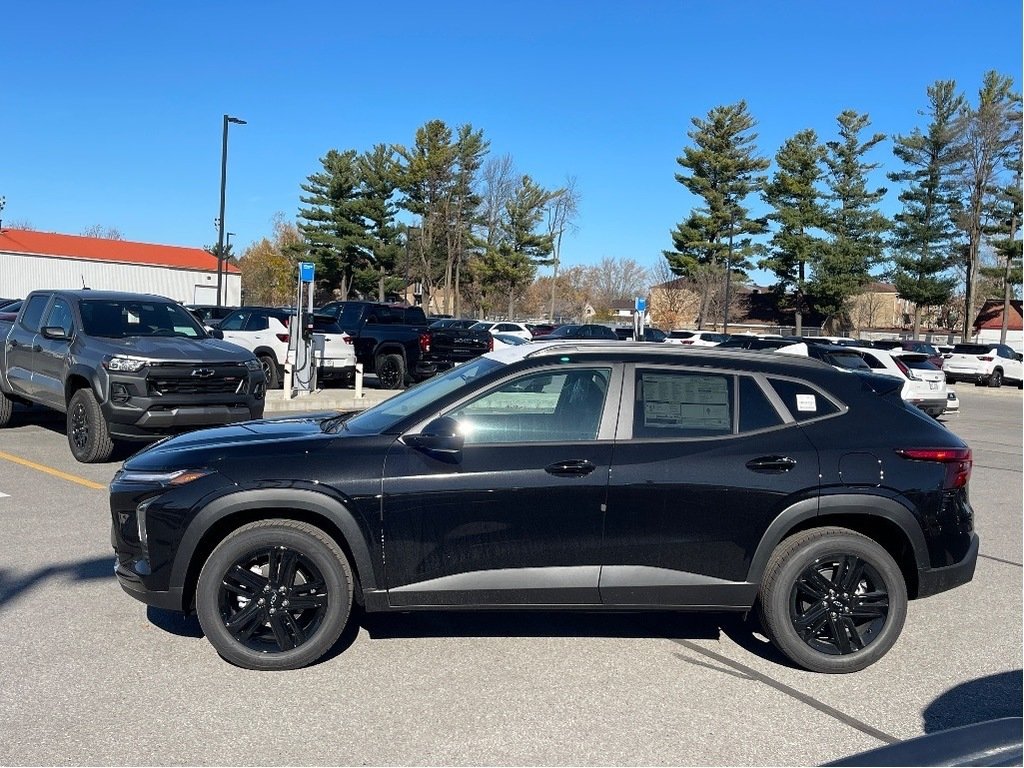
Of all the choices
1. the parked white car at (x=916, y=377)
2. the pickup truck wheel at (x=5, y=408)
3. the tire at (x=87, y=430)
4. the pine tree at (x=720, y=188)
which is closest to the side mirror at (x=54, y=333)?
the tire at (x=87, y=430)

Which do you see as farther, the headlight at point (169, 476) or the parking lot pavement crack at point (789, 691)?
the headlight at point (169, 476)

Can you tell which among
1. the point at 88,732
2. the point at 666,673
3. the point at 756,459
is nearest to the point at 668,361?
the point at 756,459

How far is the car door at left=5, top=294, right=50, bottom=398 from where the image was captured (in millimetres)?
11375

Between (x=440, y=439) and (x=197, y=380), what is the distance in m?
6.37

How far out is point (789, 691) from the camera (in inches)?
180

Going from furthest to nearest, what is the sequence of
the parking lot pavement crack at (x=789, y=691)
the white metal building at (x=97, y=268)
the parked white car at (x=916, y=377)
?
the white metal building at (x=97, y=268) → the parked white car at (x=916, y=377) → the parking lot pavement crack at (x=789, y=691)

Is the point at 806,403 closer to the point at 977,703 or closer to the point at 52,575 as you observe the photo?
the point at 977,703

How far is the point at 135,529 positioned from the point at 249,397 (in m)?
6.00

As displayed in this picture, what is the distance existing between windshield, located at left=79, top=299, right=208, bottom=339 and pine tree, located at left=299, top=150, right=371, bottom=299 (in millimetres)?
50266

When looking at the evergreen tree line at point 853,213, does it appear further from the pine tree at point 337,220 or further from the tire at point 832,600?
the tire at point 832,600

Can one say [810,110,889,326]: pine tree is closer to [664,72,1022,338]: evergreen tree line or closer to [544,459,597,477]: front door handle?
[664,72,1022,338]: evergreen tree line

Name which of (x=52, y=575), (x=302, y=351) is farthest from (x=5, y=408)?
(x=52, y=575)

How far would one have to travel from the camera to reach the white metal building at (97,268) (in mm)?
72125

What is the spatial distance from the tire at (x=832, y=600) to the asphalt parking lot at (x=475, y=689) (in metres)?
0.14
